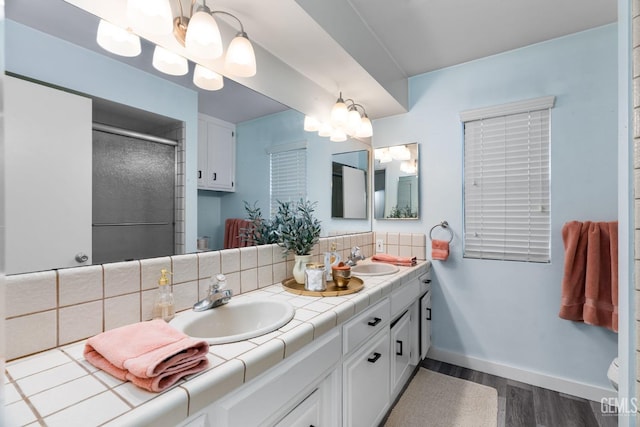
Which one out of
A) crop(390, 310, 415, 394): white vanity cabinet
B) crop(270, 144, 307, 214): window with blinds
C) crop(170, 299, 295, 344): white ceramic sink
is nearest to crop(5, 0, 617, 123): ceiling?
crop(270, 144, 307, 214): window with blinds

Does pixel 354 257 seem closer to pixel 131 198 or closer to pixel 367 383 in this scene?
pixel 367 383

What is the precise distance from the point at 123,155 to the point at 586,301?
2457 millimetres

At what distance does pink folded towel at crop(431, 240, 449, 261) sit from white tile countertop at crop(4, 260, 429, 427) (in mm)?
1490

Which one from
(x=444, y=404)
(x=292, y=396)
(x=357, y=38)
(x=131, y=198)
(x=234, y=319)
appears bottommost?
(x=444, y=404)

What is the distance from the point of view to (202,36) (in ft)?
3.37

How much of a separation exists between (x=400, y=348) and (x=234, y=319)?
1.07m

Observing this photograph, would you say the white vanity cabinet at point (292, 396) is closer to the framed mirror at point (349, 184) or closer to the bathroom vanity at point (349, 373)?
the bathroom vanity at point (349, 373)

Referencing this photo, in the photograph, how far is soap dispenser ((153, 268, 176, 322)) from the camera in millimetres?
977

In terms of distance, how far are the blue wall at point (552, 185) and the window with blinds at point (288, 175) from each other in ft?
3.25

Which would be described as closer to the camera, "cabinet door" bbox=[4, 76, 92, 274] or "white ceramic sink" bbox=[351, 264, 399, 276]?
"cabinet door" bbox=[4, 76, 92, 274]

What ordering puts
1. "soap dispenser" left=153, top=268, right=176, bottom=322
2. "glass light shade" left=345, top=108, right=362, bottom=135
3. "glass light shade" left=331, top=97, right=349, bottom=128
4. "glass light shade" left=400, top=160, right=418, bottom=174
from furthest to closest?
"glass light shade" left=400, top=160, right=418, bottom=174 → "glass light shade" left=345, top=108, right=362, bottom=135 → "glass light shade" left=331, top=97, right=349, bottom=128 → "soap dispenser" left=153, top=268, right=176, bottom=322

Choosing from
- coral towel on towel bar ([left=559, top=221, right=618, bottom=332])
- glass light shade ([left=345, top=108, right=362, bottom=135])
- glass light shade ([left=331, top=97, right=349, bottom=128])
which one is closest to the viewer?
coral towel on towel bar ([left=559, top=221, right=618, bottom=332])

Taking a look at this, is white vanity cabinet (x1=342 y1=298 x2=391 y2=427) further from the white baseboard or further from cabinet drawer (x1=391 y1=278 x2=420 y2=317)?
the white baseboard

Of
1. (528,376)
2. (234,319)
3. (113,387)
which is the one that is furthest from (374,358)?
(528,376)
